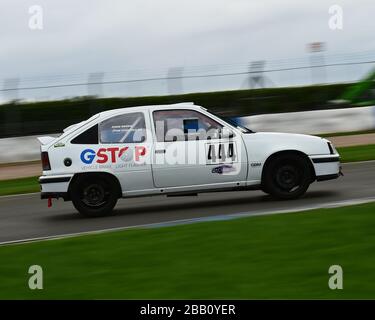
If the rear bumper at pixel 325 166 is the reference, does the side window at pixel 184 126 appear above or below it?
above

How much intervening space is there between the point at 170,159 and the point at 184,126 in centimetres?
54

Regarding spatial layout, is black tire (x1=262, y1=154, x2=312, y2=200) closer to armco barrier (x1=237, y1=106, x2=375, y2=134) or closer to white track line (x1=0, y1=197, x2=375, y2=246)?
white track line (x1=0, y1=197, x2=375, y2=246)

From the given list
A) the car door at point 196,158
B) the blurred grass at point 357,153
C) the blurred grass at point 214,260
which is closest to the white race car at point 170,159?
the car door at point 196,158

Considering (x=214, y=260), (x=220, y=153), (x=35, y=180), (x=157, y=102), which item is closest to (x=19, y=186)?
(x=35, y=180)

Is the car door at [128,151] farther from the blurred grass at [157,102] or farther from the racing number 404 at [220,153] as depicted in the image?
the blurred grass at [157,102]

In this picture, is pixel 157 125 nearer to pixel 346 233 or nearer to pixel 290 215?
pixel 290 215

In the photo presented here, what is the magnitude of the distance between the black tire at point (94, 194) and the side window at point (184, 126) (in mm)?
1024

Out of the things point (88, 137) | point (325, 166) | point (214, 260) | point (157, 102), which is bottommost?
point (214, 260)

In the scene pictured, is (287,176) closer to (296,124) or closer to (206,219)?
(206,219)

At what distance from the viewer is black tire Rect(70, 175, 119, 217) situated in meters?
12.2

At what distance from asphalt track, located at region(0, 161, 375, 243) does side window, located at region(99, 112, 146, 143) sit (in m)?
1.16

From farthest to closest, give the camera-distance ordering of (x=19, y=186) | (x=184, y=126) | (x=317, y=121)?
(x=317, y=121) < (x=19, y=186) < (x=184, y=126)

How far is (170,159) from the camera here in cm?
1214

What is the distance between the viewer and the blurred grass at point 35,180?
18028 millimetres
